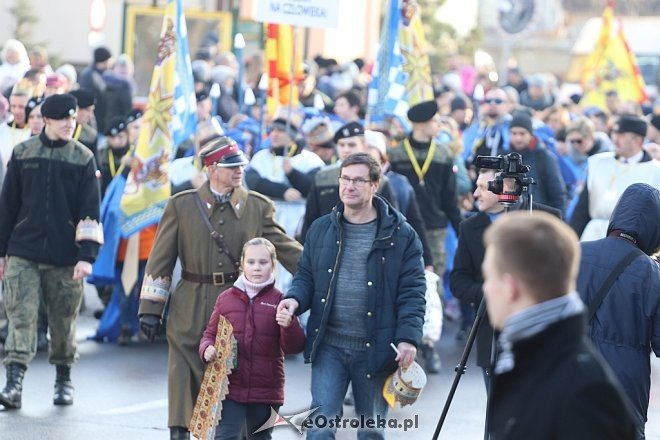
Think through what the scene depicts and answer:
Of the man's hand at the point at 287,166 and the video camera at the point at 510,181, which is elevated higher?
the video camera at the point at 510,181

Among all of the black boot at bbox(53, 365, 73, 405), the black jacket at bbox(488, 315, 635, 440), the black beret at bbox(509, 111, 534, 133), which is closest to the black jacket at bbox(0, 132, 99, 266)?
the black boot at bbox(53, 365, 73, 405)

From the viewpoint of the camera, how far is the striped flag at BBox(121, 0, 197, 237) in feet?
40.7

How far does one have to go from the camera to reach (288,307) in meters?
7.37

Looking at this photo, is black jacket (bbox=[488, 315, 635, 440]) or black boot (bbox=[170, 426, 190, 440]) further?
black boot (bbox=[170, 426, 190, 440])

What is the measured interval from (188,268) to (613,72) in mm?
16776

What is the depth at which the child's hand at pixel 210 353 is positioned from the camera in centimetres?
754

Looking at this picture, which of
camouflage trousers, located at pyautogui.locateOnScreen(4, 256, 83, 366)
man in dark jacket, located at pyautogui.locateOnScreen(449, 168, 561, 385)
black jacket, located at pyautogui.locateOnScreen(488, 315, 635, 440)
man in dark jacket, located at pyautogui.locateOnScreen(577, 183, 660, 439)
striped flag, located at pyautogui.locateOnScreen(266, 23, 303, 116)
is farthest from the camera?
striped flag, located at pyautogui.locateOnScreen(266, 23, 303, 116)

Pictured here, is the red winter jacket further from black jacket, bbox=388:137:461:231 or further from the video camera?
black jacket, bbox=388:137:461:231

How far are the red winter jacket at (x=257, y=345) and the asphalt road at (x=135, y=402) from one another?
1.02 m

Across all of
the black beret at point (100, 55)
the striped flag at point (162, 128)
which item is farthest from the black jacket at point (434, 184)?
the black beret at point (100, 55)

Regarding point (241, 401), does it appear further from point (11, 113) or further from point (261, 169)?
point (11, 113)

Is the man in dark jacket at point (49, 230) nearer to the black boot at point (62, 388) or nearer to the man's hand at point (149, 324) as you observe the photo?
the black boot at point (62, 388)

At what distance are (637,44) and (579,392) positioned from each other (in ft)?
136

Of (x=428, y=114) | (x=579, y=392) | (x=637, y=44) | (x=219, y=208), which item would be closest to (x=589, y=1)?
(x=637, y=44)
